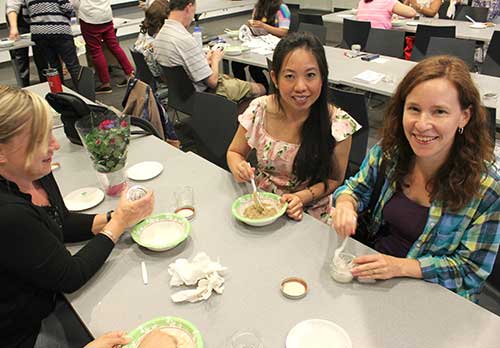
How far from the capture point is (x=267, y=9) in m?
4.52

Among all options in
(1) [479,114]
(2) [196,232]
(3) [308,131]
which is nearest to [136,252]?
(2) [196,232]

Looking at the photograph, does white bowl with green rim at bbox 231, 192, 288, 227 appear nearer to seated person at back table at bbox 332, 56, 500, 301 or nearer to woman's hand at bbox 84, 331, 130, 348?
seated person at back table at bbox 332, 56, 500, 301

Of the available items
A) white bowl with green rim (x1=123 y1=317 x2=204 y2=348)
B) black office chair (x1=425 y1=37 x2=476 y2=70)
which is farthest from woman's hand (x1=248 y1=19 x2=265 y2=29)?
white bowl with green rim (x1=123 y1=317 x2=204 y2=348)

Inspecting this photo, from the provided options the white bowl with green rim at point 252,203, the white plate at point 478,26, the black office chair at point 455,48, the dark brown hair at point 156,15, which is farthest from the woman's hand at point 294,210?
the white plate at point 478,26

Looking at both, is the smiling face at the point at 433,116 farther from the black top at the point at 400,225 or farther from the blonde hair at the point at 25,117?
the blonde hair at the point at 25,117

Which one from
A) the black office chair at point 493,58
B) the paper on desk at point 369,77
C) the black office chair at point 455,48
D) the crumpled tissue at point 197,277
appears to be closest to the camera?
the crumpled tissue at point 197,277

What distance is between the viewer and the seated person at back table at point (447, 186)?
125 centimetres

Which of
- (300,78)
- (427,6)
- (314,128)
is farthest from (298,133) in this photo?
(427,6)

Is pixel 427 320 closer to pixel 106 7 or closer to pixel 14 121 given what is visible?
pixel 14 121

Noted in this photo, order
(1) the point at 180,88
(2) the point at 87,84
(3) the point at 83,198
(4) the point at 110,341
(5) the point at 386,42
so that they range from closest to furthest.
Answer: (4) the point at 110,341
(3) the point at 83,198
(2) the point at 87,84
(1) the point at 180,88
(5) the point at 386,42

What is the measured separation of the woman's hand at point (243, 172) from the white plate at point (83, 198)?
60 centimetres

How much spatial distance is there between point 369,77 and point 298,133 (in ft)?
5.17

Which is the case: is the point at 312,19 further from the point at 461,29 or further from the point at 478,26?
the point at 478,26

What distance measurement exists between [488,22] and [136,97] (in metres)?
4.17
